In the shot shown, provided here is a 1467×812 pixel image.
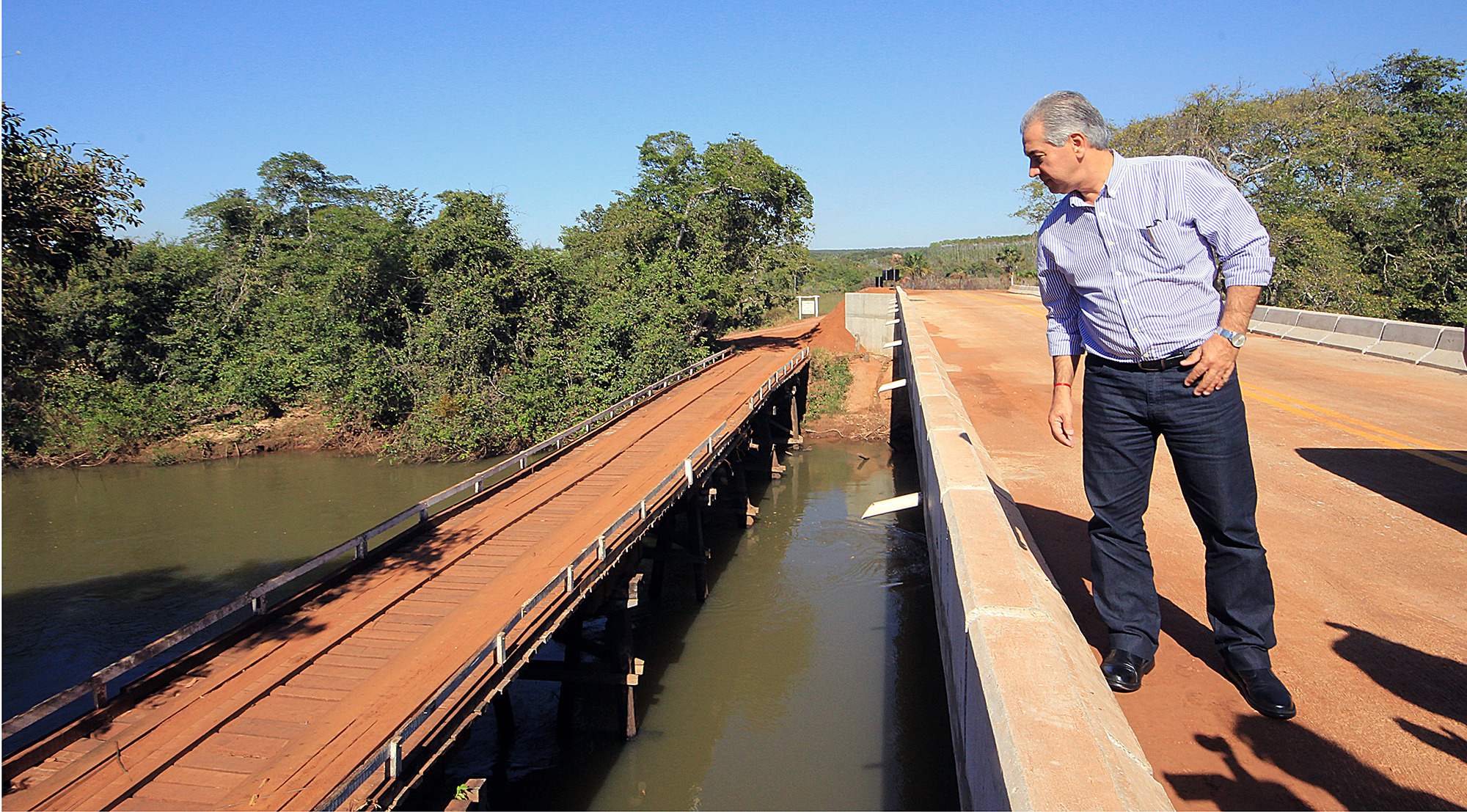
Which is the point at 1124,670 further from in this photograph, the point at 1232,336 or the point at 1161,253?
the point at 1161,253

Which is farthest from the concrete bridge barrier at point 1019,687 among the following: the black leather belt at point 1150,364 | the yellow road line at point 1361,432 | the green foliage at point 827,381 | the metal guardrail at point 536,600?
the green foliage at point 827,381

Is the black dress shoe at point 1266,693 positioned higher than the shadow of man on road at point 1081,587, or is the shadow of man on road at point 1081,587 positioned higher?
the black dress shoe at point 1266,693

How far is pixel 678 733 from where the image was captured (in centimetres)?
870

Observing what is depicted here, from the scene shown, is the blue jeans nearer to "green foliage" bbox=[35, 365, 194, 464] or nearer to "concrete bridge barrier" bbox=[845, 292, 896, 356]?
"concrete bridge barrier" bbox=[845, 292, 896, 356]

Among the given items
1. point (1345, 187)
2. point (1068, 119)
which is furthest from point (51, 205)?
point (1345, 187)

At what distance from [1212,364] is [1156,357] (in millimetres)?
162

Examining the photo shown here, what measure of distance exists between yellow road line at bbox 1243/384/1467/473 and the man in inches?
182

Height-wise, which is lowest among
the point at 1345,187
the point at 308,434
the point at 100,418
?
the point at 308,434

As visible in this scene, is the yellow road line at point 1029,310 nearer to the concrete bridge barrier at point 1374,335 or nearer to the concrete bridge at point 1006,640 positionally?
the concrete bridge barrier at point 1374,335

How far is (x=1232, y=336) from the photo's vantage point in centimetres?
234

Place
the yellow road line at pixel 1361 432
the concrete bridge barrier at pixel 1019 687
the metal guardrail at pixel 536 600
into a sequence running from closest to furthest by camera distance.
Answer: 1. the concrete bridge barrier at pixel 1019 687
2. the metal guardrail at pixel 536 600
3. the yellow road line at pixel 1361 432

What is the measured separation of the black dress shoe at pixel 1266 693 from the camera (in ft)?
8.00

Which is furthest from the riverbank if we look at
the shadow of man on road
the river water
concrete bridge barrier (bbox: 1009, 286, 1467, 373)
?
the shadow of man on road

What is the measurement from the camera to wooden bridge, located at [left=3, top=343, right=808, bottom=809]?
430 cm
